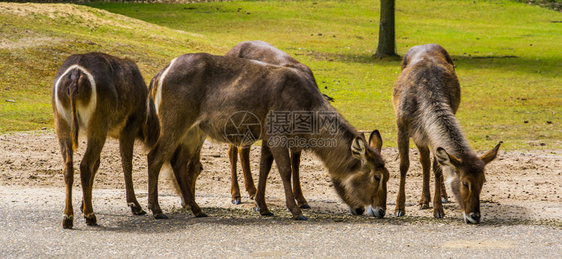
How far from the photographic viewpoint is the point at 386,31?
88.1 feet

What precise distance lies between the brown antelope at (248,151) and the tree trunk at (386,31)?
55.8 feet

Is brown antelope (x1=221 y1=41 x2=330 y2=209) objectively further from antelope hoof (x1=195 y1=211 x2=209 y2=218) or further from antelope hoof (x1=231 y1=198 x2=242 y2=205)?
antelope hoof (x1=195 y1=211 x2=209 y2=218)

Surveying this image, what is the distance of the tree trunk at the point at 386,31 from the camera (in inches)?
1049

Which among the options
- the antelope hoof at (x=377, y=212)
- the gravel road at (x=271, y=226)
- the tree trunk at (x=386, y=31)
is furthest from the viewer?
the tree trunk at (x=386, y=31)

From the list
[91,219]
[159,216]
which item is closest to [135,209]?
[159,216]

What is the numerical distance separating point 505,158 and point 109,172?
7.32 meters

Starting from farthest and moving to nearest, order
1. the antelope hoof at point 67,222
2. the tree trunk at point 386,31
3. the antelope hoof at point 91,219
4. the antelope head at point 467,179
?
the tree trunk at point 386,31 < the antelope head at point 467,179 < the antelope hoof at point 91,219 < the antelope hoof at point 67,222

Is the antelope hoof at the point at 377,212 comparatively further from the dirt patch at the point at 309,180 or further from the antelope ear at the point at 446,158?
the antelope ear at the point at 446,158

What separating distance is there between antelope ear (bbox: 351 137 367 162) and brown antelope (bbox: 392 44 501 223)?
0.89 metres

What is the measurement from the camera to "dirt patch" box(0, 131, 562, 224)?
845 centimetres

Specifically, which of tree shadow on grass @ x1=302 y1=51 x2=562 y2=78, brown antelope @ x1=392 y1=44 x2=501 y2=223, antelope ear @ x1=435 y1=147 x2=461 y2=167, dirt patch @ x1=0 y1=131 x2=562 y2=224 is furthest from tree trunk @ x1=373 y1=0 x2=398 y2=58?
antelope ear @ x1=435 y1=147 x2=461 y2=167

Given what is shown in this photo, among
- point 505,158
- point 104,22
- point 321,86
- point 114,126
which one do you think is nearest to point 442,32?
point 321,86

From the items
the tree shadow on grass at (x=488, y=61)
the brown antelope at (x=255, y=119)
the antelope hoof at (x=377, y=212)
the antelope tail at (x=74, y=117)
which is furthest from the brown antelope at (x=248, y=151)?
the tree shadow on grass at (x=488, y=61)

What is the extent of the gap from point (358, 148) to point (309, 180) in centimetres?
316
